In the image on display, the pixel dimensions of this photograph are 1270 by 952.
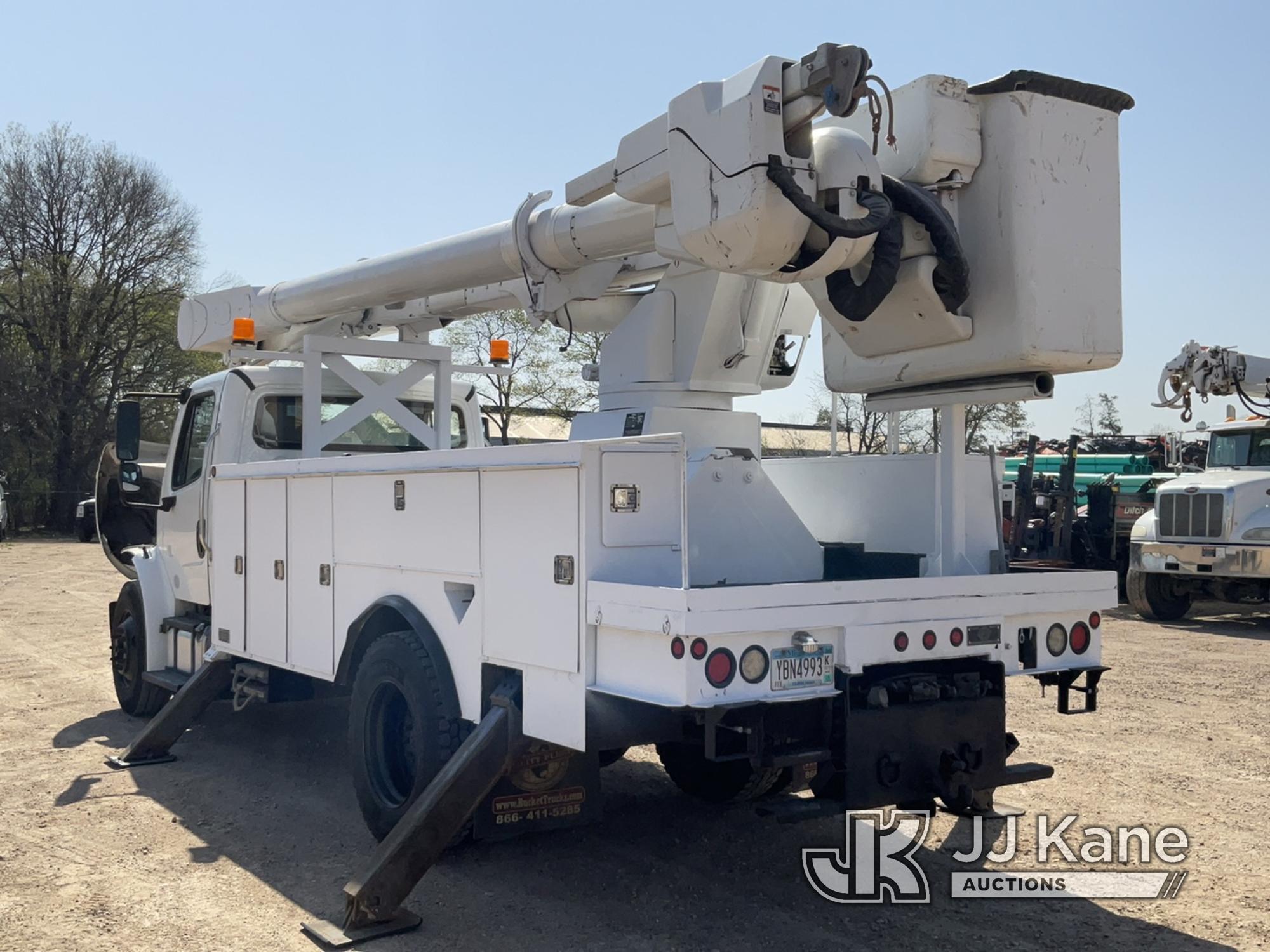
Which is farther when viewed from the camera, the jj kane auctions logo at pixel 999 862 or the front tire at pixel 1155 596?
the front tire at pixel 1155 596

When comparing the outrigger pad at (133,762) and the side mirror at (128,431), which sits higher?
the side mirror at (128,431)

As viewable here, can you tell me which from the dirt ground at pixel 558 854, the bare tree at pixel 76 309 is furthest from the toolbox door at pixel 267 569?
the bare tree at pixel 76 309

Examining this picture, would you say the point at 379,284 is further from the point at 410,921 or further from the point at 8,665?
the point at 8,665

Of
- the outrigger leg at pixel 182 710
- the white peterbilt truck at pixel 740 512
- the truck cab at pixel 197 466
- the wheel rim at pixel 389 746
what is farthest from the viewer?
the truck cab at pixel 197 466

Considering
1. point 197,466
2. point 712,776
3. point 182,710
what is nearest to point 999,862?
point 712,776

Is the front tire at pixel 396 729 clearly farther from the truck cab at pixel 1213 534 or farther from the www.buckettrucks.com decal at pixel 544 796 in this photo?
the truck cab at pixel 1213 534

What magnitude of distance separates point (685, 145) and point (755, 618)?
1.86m

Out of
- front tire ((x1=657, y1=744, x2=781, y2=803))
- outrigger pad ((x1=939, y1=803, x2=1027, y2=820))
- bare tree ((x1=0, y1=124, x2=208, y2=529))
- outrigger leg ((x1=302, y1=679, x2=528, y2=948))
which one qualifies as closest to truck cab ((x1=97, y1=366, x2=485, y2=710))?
front tire ((x1=657, y1=744, x2=781, y2=803))

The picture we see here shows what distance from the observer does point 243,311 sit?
8922 millimetres

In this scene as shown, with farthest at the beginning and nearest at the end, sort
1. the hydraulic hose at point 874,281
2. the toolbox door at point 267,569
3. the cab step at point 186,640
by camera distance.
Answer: the cab step at point 186,640 → the toolbox door at point 267,569 → the hydraulic hose at point 874,281

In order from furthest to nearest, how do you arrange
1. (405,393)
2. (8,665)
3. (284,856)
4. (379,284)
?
(8,665) < (405,393) < (379,284) < (284,856)

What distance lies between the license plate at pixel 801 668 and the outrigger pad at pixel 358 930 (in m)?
1.81

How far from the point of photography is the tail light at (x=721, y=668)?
159 inches

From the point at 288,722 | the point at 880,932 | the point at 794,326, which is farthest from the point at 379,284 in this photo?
the point at 880,932
